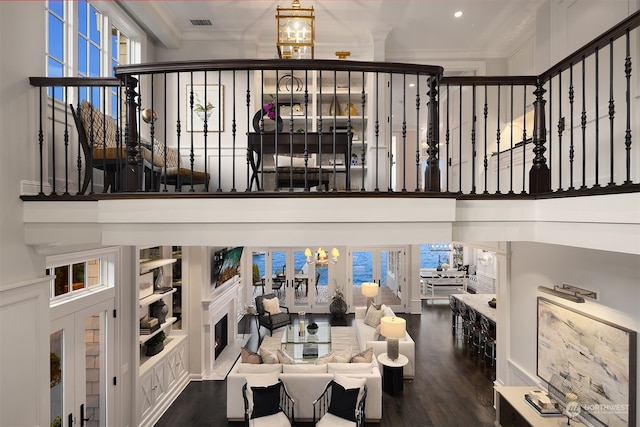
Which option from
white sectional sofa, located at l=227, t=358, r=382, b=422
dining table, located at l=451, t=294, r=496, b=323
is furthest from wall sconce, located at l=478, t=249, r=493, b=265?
white sectional sofa, located at l=227, t=358, r=382, b=422

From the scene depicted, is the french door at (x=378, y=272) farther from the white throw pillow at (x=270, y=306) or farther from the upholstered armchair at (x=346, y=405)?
the upholstered armchair at (x=346, y=405)

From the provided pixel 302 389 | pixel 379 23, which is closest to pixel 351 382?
pixel 302 389

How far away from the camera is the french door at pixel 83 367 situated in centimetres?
298

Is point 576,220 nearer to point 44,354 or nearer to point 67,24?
point 44,354

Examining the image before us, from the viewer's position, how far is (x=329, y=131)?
397 centimetres

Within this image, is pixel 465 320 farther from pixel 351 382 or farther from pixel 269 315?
pixel 269 315

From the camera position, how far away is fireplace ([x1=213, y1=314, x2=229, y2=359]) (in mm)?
6623

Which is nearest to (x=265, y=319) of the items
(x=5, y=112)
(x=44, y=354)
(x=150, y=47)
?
(x=44, y=354)

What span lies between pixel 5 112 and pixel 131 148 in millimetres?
902

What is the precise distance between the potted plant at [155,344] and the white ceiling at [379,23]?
4323 millimetres

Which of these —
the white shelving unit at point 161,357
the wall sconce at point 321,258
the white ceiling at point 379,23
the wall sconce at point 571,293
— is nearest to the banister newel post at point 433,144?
the wall sconce at point 571,293

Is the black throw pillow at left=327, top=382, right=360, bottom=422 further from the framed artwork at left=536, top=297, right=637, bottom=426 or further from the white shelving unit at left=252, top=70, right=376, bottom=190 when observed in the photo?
the white shelving unit at left=252, top=70, right=376, bottom=190

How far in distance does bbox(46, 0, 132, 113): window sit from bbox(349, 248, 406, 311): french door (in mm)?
7123

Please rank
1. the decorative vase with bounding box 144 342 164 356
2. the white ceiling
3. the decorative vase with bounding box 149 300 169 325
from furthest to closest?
the decorative vase with bounding box 149 300 169 325
the decorative vase with bounding box 144 342 164 356
the white ceiling
